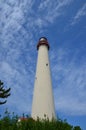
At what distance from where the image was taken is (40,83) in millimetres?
39938

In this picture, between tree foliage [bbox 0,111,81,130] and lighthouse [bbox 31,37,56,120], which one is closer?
tree foliage [bbox 0,111,81,130]

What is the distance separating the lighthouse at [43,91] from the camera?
37.7 meters

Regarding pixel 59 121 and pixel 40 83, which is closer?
pixel 59 121

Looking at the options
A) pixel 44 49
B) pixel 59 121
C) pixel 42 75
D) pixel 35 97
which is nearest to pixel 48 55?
pixel 44 49

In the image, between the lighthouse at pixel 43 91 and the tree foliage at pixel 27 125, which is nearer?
the tree foliage at pixel 27 125

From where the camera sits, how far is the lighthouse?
124 feet

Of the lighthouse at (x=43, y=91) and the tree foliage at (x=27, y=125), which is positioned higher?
the lighthouse at (x=43, y=91)

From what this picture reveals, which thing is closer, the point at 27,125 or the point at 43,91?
the point at 27,125

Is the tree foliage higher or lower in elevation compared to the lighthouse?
lower

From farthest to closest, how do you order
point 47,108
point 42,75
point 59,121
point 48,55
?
point 48,55, point 42,75, point 47,108, point 59,121

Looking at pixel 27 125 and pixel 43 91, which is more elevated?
pixel 43 91

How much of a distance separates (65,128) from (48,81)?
19721mm

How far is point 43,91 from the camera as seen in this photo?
39156 mm

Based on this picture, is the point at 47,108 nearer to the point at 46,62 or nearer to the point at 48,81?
the point at 48,81
